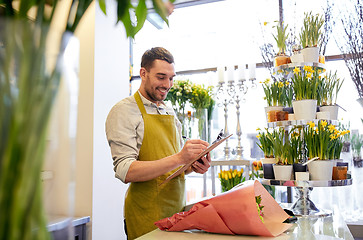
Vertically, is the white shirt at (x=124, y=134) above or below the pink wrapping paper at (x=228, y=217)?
above

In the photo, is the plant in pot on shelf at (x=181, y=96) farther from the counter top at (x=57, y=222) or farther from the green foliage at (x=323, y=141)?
the counter top at (x=57, y=222)

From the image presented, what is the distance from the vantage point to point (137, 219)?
174 centimetres

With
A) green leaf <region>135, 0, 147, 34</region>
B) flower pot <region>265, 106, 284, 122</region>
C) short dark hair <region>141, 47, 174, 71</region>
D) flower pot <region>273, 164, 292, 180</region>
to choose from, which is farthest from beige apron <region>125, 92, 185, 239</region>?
green leaf <region>135, 0, 147, 34</region>

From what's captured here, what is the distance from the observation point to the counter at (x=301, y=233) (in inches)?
46.8

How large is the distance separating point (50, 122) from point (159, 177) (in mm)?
1419

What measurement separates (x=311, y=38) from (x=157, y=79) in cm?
99

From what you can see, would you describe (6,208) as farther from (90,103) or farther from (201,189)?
(201,189)

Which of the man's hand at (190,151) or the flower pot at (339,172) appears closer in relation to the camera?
the man's hand at (190,151)

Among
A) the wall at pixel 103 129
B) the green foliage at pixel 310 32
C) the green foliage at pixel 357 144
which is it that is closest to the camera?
the green foliage at pixel 310 32

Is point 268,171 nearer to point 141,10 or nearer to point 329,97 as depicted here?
point 329,97

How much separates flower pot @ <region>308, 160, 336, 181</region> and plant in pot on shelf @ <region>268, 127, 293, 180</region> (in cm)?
12

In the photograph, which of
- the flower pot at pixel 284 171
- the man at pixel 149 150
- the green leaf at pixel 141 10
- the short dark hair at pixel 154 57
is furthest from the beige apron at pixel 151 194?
the green leaf at pixel 141 10

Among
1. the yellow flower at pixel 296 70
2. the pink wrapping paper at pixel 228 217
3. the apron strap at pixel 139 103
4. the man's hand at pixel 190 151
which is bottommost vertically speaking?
the pink wrapping paper at pixel 228 217

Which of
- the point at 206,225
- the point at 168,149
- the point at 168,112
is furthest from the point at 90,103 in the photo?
the point at 206,225
